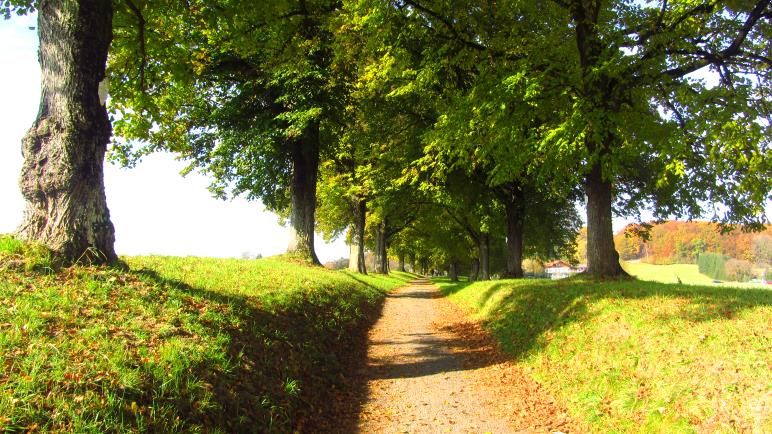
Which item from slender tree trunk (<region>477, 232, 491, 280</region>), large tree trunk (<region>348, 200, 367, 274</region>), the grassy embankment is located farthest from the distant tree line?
the grassy embankment

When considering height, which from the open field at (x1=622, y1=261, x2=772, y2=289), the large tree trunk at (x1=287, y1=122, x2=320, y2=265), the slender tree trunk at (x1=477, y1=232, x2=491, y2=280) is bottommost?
Answer: the open field at (x1=622, y1=261, x2=772, y2=289)

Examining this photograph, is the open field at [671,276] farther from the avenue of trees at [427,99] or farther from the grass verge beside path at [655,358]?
the grass verge beside path at [655,358]

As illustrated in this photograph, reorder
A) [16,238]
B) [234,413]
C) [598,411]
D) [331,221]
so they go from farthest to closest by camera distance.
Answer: [331,221]
[16,238]
[598,411]
[234,413]

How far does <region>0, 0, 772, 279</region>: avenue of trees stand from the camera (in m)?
7.06

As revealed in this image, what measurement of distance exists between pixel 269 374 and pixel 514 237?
17301 millimetres

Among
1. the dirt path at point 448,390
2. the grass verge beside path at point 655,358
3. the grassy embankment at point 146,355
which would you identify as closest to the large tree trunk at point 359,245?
the dirt path at point 448,390

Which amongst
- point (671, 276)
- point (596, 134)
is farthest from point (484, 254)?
point (596, 134)

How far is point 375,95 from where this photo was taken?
67.5 ft

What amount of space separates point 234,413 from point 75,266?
Answer: 3.52m

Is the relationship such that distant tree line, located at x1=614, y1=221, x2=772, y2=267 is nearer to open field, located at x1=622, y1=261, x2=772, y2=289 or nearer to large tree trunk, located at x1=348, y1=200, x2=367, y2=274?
open field, located at x1=622, y1=261, x2=772, y2=289

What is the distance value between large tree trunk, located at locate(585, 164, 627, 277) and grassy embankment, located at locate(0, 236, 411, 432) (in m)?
8.11

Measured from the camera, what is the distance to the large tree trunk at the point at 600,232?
43.2ft

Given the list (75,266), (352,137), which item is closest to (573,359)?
(75,266)

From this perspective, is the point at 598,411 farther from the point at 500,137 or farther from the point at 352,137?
the point at 352,137
